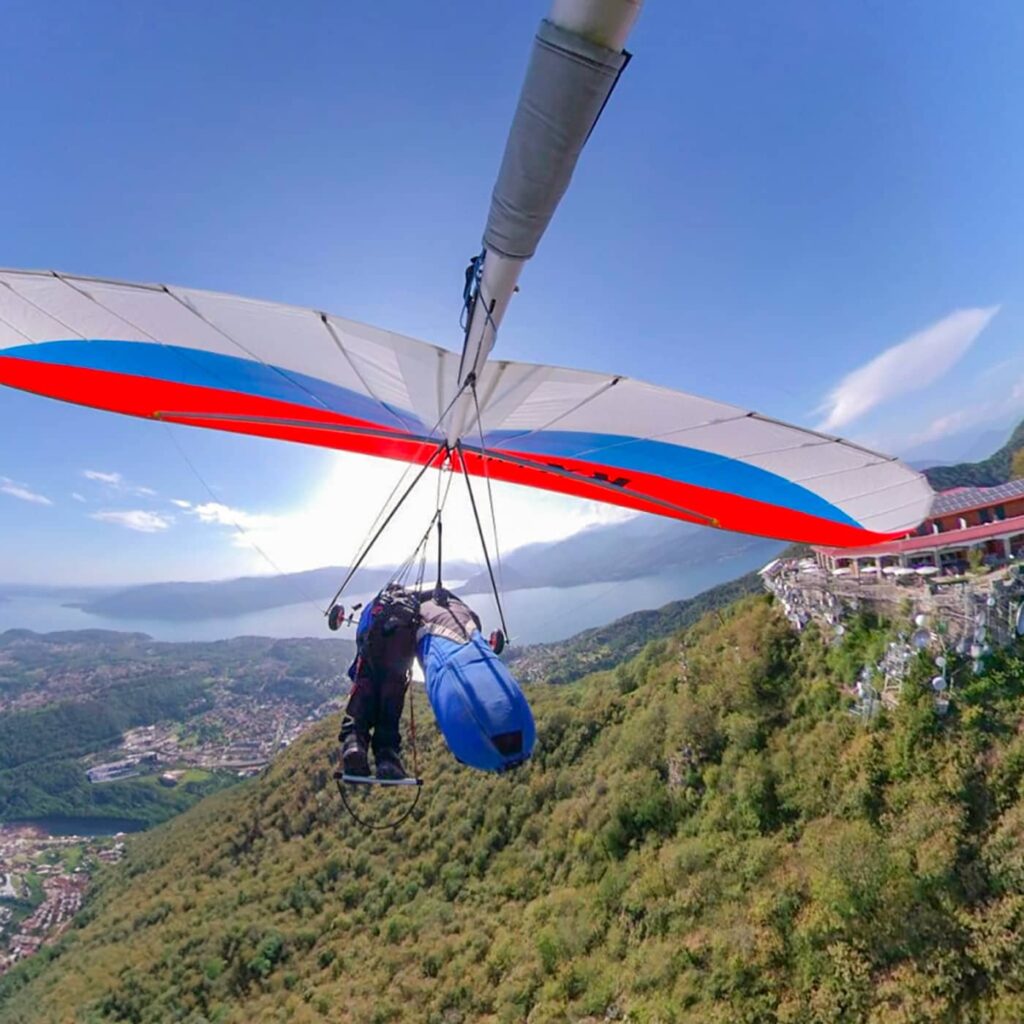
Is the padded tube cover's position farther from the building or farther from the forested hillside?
the building

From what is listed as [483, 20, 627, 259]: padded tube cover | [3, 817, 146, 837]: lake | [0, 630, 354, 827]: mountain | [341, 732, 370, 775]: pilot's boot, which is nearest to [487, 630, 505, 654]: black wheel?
[341, 732, 370, 775]: pilot's boot

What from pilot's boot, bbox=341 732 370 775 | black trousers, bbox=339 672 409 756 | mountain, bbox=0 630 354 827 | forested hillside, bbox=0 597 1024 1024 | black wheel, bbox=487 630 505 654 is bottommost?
mountain, bbox=0 630 354 827

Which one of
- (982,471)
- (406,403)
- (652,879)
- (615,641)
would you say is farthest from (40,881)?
(982,471)

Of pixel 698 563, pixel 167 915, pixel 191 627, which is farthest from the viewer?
pixel 191 627

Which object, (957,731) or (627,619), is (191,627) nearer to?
(627,619)

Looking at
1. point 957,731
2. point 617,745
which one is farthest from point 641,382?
point 617,745

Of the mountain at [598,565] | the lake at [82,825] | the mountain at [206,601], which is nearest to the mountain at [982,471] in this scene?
the mountain at [598,565]
